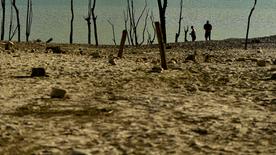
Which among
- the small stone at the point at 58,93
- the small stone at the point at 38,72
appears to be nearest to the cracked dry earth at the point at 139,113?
the small stone at the point at 58,93

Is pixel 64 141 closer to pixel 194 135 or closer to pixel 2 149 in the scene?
pixel 2 149

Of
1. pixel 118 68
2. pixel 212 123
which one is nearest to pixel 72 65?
pixel 118 68

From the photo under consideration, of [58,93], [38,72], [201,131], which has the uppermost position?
[38,72]

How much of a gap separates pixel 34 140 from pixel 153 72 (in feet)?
22.5

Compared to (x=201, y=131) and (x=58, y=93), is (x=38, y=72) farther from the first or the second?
(x=201, y=131)

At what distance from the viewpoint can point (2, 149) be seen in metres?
6.82

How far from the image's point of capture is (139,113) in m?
8.76

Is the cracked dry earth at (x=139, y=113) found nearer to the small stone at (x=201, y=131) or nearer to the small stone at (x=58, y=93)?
the small stone at (x=201, y=131)

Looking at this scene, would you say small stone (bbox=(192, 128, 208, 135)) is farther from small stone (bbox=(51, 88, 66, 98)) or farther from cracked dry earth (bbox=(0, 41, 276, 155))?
small stone (bbox=(51, 88, 66, 98))

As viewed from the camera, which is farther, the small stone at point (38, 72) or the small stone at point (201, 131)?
the small stone at point (38, 72)

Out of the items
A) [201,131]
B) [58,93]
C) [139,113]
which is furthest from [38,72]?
[201,131]

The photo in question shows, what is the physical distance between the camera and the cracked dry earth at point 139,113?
7.00m

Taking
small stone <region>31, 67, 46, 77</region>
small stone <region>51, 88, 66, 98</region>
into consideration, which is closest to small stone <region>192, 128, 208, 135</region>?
small stone <region>51, 88, 66, 98</region>

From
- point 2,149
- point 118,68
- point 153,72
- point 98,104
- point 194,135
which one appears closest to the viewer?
point 2,149
